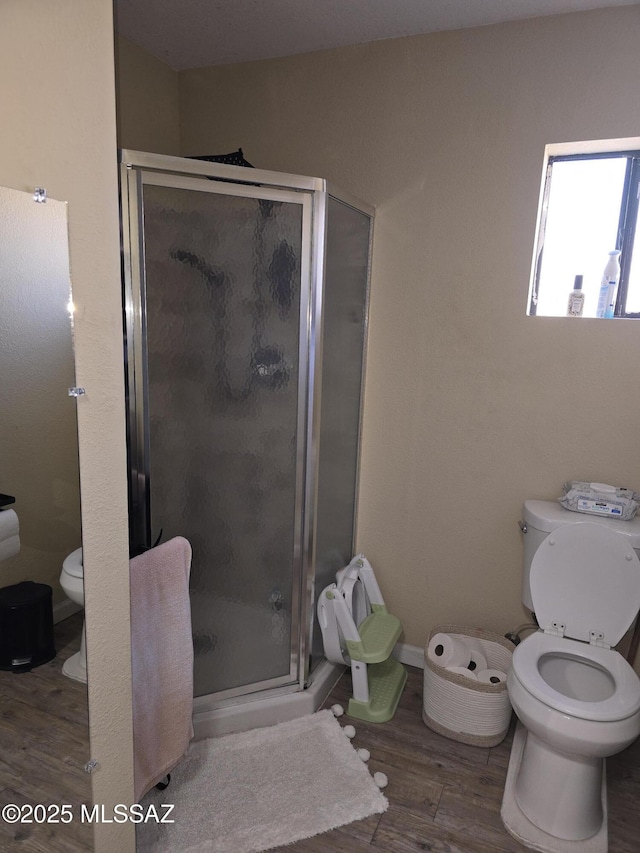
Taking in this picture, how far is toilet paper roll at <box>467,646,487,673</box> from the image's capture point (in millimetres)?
2266

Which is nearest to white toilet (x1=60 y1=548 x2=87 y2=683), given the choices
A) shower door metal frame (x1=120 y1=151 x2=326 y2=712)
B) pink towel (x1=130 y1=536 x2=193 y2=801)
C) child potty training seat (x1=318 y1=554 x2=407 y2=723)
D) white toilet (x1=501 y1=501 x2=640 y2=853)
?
pink towel (x1=130 y1=536 x2=193 y2=801)

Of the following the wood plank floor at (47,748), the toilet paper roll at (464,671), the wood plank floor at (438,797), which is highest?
the wood plank floor at (47,748)

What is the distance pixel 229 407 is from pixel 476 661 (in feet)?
4.65

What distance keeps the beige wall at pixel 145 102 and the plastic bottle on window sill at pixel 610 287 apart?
1.94m

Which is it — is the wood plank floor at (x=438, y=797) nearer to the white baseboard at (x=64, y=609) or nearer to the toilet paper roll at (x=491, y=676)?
the toilet paper roll at (x=491, y=676)

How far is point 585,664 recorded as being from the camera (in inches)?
76.3

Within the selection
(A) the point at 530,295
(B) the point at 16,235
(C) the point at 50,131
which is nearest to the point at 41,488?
(B) the point at 16,235

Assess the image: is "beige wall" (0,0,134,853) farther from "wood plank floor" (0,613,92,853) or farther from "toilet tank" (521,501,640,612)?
"toilet tank" (521,501,640,612)

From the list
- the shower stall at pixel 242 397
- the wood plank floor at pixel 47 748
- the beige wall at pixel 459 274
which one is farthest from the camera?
the beige wall at pixel 459 274

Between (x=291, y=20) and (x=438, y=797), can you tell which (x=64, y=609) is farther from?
(x=291, y=20)

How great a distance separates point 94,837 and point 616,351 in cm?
213

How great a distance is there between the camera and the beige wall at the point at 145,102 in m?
2.26

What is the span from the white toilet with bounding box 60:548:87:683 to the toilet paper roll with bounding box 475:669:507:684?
151 cm

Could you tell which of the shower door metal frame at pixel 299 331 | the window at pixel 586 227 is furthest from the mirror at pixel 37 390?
the window at pixel 586 227
